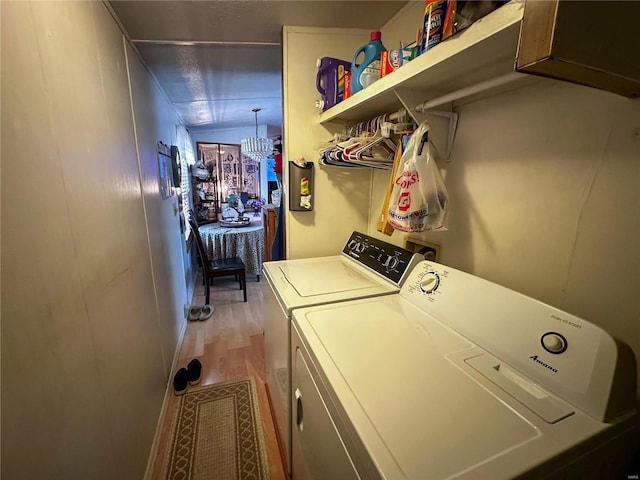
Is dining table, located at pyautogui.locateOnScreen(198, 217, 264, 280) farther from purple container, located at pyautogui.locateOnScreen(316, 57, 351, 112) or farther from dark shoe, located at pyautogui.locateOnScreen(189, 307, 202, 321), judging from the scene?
purple container, located at pyautogui.locateOnScreen(316, 57, 351, 112)

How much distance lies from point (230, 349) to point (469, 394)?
7.14 feet

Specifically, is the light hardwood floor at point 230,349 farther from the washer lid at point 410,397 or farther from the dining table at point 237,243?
the washer lid at point 410,397

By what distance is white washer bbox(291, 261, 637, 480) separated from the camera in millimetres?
535

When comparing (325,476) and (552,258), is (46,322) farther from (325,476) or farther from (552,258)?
(552,258)

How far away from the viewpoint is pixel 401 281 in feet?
4.01

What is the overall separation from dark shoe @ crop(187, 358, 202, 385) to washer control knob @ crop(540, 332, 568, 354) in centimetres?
214

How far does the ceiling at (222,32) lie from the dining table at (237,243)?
1622mm

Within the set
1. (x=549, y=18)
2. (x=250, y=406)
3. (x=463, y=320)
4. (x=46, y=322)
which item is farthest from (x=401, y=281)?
(x=250, y=406)

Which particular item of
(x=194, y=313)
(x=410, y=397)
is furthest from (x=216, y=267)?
(x=410, y=397)

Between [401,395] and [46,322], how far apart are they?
0.90 metres

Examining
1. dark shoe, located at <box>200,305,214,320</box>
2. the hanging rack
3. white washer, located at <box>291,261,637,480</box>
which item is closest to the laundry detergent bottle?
the hanging rack

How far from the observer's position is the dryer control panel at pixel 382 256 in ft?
4.05

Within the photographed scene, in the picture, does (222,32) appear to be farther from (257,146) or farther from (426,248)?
(257,146)

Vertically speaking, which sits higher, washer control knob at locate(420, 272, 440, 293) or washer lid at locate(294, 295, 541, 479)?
washer control knob at locate(420, 272, 440, 293)
